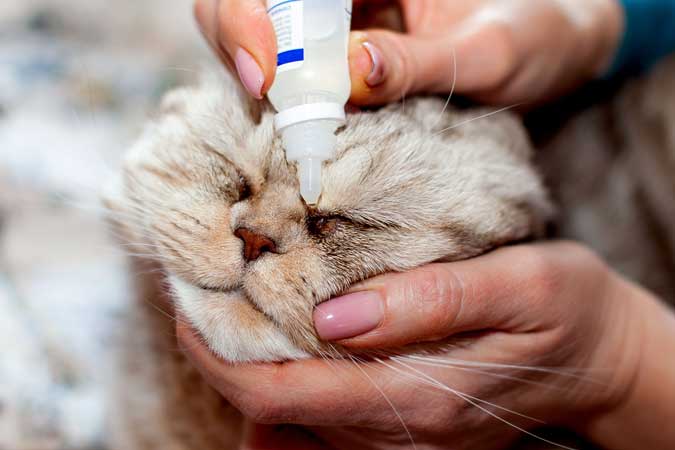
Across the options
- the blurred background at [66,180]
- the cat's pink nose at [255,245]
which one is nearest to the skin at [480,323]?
the cat's pink nose at [255,245]

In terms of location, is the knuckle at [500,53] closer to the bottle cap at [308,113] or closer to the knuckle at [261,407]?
the bottle cap at [308,113]

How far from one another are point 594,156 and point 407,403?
3.10ft

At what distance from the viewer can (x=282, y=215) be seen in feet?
2.67

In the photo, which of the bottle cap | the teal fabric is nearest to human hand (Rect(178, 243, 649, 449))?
the bottle cap

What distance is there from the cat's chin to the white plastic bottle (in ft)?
0.56

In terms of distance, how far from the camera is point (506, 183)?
96cm

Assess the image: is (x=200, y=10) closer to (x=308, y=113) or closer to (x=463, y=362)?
(x=308, y=113)

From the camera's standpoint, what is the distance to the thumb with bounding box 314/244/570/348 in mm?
777

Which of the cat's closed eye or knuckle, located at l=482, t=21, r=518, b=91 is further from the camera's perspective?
knuckle, located at l=482, t=21, r=518, b=91

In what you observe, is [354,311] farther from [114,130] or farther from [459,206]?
[114,130]

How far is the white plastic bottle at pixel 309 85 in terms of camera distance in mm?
Result: 765

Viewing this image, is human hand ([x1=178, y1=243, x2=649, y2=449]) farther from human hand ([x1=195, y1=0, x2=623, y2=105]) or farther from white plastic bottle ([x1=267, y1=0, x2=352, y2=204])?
human hand ([x1=195, y1=0, x2=623, y2=105])

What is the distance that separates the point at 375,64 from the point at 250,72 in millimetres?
172

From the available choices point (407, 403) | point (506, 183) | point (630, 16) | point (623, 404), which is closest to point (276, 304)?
point (407, 403)
